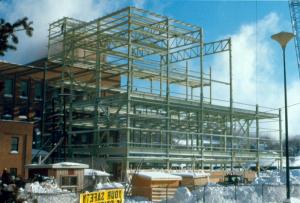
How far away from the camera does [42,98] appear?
5441cm

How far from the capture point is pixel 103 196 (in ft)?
52.2

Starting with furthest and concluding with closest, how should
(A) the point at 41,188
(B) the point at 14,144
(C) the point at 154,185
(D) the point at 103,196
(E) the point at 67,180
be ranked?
(B) the point at 14,144
(C) the point at 154,185
(E) the point at 67,180
(A) the point at 41,188
(D) the point at 103,196

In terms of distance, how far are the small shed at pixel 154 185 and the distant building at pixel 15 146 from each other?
493 inches

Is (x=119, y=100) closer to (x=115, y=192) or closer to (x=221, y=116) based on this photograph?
(x=221, y=116)

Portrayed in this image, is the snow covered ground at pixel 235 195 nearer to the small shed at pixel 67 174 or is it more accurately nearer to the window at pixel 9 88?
the small shed at pixel 67 174

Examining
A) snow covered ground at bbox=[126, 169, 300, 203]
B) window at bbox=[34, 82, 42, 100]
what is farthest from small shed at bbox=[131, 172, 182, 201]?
window at bbox=[34, 82, 42, 100]

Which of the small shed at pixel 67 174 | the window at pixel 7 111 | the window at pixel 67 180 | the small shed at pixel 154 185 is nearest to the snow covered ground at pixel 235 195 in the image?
the small shed at pixel 154 185

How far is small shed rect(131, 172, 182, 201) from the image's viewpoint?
102ft

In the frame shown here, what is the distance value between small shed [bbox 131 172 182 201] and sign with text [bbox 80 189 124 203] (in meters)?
14.2

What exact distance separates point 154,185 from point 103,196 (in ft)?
54.5

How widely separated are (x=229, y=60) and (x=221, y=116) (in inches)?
324

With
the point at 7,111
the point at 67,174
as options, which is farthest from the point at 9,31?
the point at 7,111

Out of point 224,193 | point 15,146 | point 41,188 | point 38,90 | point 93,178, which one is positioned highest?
point 38,90

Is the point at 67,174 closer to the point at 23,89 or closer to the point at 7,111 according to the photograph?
→ the point at 7,111
